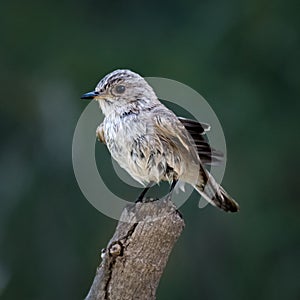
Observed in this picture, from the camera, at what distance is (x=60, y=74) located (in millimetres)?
9312

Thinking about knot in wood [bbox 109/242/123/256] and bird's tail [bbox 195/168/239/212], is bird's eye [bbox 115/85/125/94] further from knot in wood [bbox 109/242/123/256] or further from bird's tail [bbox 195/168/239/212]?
knot in wood [bbox 109/242/123/256]

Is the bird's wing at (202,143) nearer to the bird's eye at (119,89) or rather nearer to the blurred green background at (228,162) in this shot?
the bird's eye at (119,89)

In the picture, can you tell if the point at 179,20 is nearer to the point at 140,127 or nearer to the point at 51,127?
the point at 51,127

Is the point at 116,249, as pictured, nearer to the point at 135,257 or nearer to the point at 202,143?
the point at 135,257

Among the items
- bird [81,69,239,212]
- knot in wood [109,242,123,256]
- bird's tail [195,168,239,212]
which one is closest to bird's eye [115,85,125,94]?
bird [81,69,239,212]

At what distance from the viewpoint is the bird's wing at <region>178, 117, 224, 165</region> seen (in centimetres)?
522

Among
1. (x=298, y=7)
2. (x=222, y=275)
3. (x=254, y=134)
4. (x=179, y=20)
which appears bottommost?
(x=222, y=275)

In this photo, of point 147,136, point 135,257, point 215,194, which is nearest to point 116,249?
point 135,257

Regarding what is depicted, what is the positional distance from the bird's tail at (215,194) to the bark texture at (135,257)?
0.95 m

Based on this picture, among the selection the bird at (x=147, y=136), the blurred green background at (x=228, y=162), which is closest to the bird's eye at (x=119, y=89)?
the bird at (x=147, y=136)

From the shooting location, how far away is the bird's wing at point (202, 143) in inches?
206

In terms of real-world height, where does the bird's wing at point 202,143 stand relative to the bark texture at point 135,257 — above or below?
above

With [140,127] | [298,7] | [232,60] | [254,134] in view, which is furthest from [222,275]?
[140,127]

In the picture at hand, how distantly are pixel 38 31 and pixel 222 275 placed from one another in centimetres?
302
